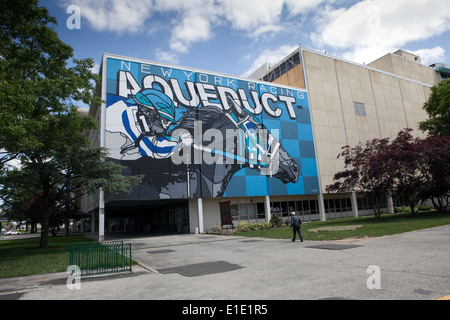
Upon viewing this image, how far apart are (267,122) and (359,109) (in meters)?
17.4

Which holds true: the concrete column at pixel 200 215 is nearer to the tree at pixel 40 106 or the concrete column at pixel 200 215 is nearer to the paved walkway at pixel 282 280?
the tree at pixel 40 106

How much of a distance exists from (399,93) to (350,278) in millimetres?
52817

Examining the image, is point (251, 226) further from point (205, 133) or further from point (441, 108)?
point (441, 108)

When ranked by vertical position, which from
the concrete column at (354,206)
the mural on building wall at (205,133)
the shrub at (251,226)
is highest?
the mural on building wall at (205,133)

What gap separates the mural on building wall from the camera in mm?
28516

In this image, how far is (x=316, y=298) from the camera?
557 cm

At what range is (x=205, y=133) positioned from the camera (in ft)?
105

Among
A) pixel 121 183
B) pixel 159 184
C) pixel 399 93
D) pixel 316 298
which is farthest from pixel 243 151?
pixel 399 93

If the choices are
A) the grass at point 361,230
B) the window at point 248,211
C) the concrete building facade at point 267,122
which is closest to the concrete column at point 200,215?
the concrete building facade at point 267,122

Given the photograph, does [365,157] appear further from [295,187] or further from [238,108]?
[238,108]

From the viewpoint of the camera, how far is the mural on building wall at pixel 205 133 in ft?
93.6

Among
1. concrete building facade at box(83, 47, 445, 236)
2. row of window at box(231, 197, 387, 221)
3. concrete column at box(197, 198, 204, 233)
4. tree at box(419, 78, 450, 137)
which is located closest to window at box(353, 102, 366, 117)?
concrete building facade at box(83, 47, 445, 236)

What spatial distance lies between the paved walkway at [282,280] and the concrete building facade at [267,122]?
59.5ft

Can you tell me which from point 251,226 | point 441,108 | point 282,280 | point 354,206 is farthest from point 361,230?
point 441,108
